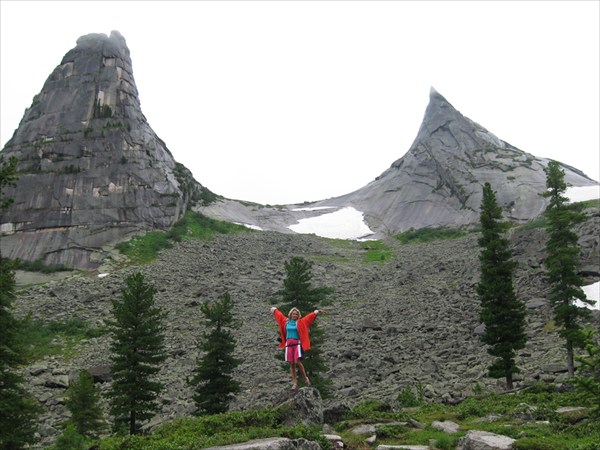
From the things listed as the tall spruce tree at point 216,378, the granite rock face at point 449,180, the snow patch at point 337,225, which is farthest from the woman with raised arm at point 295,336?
the snow patch at point 337,225

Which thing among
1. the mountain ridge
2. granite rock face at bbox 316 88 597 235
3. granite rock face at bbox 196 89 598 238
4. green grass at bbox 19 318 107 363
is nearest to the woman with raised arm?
green grass at bbox 19 318 107 363

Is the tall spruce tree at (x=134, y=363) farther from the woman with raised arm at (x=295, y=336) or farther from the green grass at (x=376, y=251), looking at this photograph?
the green grass at (x=376, y=251)

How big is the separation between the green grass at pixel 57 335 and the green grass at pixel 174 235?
54.3 feet

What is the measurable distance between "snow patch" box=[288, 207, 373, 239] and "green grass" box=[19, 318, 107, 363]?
52.7 metres

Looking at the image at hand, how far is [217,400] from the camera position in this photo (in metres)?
22.5

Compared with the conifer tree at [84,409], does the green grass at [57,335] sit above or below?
Result: above

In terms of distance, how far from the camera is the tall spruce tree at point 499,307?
80.0ft

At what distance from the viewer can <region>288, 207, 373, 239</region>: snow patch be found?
3387 inches

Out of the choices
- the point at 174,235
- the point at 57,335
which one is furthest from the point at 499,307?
the point at 174,235

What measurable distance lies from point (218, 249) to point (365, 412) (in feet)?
151

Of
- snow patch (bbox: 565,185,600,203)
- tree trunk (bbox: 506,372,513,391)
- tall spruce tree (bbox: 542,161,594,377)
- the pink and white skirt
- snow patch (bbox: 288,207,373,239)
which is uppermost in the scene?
snow patch (bbox: 565,185,600,203)

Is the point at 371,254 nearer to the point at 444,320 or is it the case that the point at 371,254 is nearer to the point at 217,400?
the point at 444,320

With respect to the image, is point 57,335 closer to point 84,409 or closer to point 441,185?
point 84,409

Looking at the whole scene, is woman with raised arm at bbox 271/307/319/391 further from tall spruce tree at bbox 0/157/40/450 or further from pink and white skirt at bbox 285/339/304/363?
tall spruce tree at bbox 0/157/40/450
